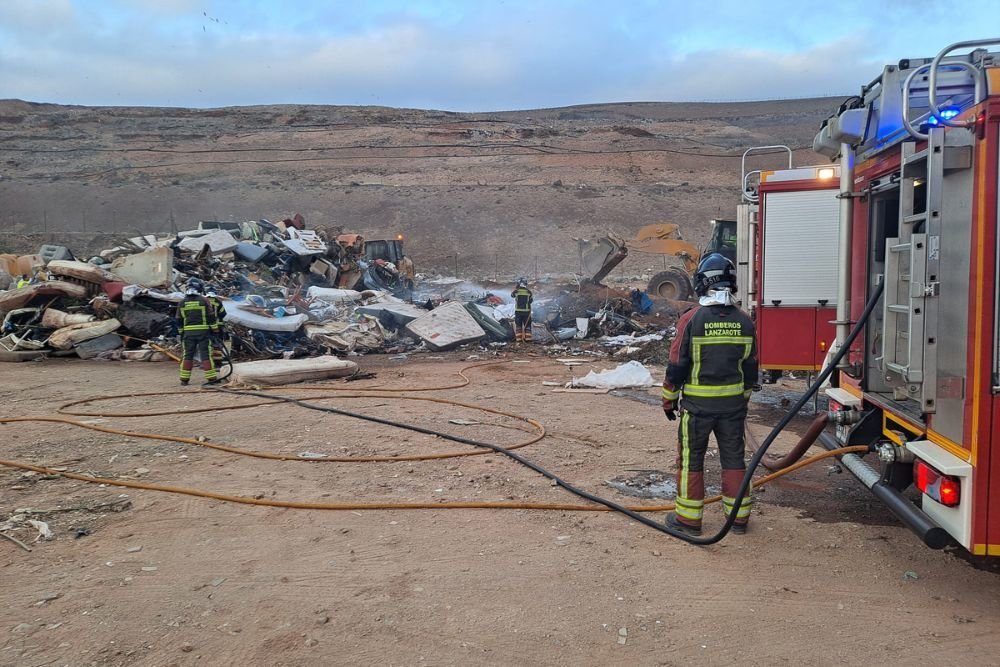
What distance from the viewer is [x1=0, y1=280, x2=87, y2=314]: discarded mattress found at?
14492 mm

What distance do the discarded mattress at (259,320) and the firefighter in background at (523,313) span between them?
4417 mm

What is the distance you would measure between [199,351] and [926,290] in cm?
976

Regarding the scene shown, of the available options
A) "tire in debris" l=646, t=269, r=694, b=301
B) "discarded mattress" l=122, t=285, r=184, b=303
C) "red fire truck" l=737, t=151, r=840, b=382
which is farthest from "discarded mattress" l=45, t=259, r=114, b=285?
"tire in debris" l=646, t=269, r=694, b=301

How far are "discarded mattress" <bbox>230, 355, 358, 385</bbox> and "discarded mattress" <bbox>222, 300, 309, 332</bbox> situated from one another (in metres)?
2.53

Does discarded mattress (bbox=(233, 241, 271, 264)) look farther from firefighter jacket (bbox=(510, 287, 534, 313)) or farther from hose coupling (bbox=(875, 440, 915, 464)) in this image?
hose coupling (bbox=(875, 440, 915, 464))

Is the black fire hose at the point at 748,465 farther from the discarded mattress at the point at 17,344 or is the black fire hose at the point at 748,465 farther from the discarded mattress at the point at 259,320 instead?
the discarded mattress at the point at 17,344

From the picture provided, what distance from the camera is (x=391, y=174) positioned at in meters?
49.3

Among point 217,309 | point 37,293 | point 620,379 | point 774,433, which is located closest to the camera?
point 774,433

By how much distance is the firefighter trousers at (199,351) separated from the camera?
10773 mm

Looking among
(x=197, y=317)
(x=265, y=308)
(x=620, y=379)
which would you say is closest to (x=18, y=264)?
(x=265, y=308)

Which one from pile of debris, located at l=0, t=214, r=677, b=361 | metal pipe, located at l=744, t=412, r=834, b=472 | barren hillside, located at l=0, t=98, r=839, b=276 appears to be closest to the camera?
metal pipe, located at l=744, t=412, r=834, b=472

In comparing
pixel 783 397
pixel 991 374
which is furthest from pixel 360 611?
pixel 783 397

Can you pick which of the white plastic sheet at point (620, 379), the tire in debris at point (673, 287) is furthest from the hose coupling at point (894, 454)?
the tire in debris at point (673, 287)

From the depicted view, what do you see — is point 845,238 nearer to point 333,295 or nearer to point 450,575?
point 450,575
